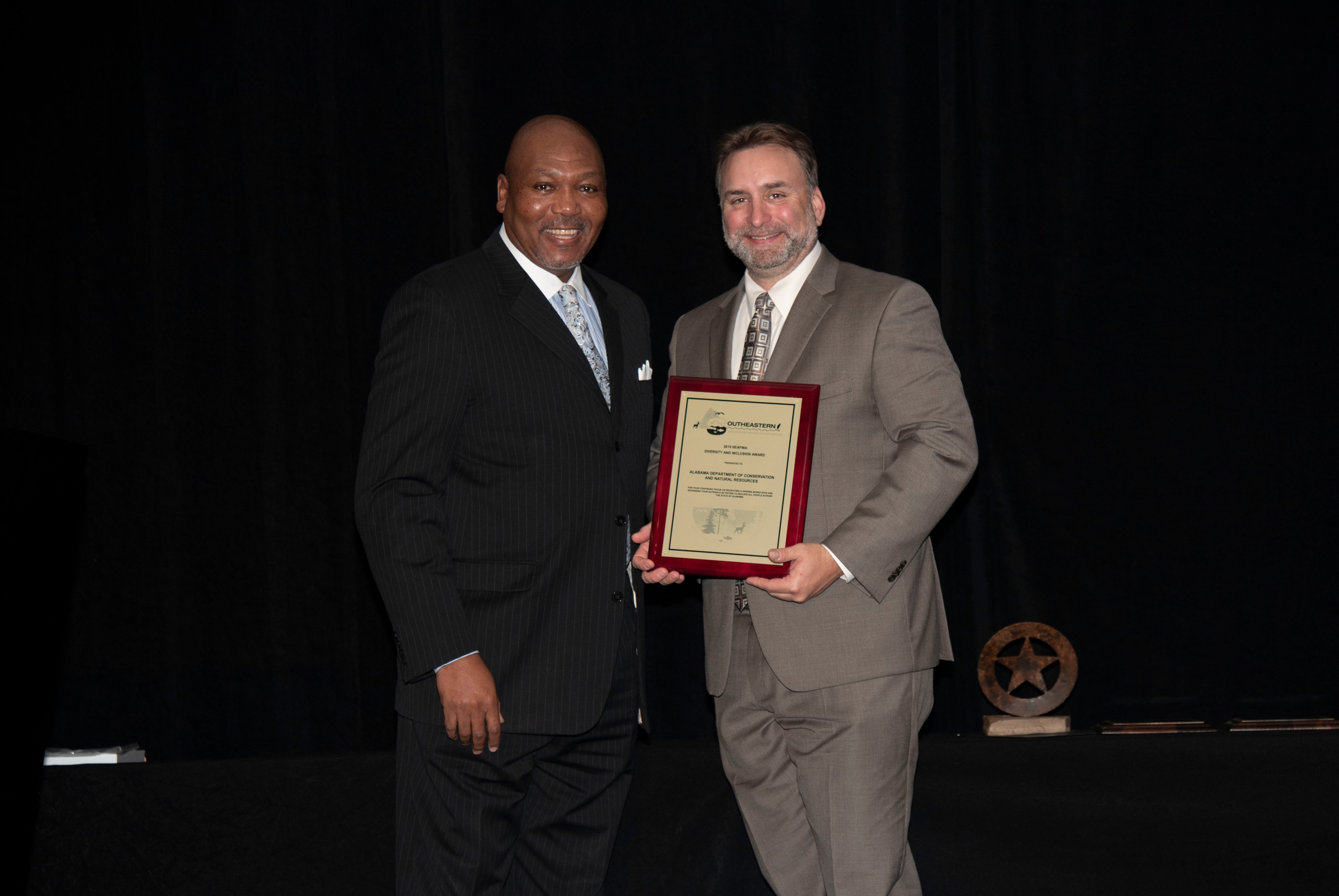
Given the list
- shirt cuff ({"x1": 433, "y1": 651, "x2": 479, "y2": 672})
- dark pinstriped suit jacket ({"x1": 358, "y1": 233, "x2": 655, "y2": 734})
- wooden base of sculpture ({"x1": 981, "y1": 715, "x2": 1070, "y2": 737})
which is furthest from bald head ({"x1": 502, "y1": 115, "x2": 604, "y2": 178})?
wooden base of sculpture ({"x1": 981, "y1": 715, "x2": 1070, "y2": 737})

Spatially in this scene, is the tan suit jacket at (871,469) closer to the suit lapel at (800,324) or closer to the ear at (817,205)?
the suit lapel at (800,324)

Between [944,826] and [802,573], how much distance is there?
56.5 inches

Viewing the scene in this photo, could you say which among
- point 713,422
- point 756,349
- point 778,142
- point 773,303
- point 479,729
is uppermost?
point 778,142

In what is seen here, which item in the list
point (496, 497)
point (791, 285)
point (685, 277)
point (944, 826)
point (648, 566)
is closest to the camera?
point (496, 497)

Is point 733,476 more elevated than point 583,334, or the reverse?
point 583,334

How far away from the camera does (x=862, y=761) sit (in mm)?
2242

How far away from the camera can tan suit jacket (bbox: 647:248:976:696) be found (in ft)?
7.27

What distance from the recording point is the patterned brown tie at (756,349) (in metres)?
2.40

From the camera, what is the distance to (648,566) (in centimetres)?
234

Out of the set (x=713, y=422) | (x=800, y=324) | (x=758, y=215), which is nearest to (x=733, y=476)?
(x=713, y=422)

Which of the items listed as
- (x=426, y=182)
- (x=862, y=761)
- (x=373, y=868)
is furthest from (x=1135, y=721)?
(x=426, y=182)

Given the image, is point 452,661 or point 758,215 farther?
point 758,215

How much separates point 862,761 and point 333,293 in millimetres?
2263

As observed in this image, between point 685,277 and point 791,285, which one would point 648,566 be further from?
point 685,277
